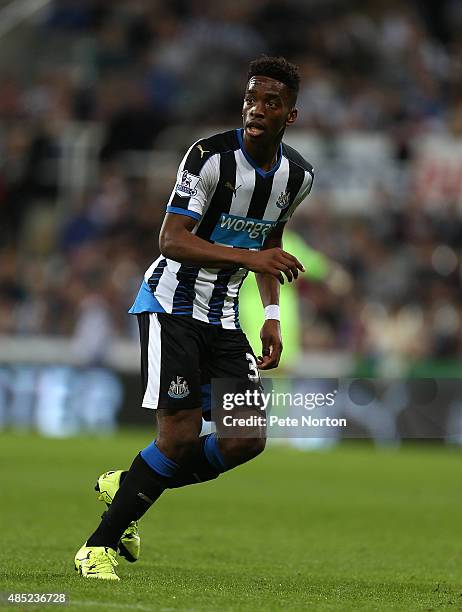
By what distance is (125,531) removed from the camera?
19.2 ft

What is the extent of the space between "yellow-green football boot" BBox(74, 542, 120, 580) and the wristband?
1241 mm

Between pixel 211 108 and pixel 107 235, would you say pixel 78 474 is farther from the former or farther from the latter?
pixel 211 108

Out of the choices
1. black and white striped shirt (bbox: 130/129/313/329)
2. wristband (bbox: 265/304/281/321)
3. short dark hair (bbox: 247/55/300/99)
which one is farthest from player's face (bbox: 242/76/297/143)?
wristband (bbox: 265/304/281/321)

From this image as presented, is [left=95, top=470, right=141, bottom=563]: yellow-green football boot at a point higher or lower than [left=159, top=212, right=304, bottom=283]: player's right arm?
lower

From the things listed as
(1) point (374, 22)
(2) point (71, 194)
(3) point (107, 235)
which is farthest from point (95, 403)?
(1) point (374, 22)

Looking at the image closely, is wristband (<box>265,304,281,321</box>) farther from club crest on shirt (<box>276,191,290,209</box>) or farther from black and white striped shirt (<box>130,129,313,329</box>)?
club crest on shirt (<box>276,191,290,209</box>)

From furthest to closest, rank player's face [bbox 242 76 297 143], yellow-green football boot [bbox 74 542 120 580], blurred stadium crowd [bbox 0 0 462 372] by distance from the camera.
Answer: blurred stadium crowd [bbox 0 0 462 372] → player's face [bbox 242 76 297 143] → yellow-green football boot [bbox 74 542 120 580]

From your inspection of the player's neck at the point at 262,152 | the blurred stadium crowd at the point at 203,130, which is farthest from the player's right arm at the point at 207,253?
the blurred stadium crowd at the point at 203,130

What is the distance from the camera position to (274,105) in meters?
5.60

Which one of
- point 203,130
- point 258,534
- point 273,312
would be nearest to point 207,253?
point 273,312

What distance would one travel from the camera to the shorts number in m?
5.80

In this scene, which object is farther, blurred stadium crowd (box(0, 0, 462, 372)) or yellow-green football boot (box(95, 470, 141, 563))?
blurred stadium crowd (box(0, 0, 462, 372))

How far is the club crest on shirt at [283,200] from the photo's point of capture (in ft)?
19.3

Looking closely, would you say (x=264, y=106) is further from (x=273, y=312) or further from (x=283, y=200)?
(x=273, y=312)
